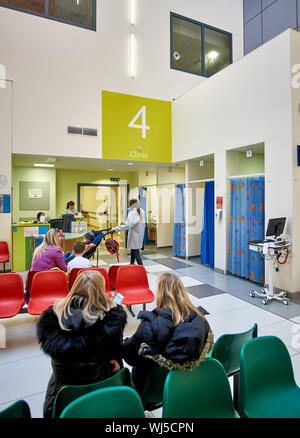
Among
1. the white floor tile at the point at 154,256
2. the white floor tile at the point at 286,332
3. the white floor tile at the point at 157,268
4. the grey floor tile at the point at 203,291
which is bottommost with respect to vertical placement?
the white floor tile at the point at 286,332

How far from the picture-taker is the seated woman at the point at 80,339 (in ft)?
4.94

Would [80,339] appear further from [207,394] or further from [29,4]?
[29,4]

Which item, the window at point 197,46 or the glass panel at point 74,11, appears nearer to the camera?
the glass panel at point 74,11

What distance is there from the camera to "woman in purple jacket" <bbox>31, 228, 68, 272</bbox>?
11.8 feet

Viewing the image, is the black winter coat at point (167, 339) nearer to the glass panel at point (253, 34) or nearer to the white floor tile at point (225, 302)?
the white floor tile at point (225, 302)

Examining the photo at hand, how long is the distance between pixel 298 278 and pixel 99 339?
3921 millimetres

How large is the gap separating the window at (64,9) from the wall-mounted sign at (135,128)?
5.78ft

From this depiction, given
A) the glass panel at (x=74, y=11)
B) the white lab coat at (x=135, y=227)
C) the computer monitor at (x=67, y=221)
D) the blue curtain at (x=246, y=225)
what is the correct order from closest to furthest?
1. the blue curtain at (x=246, y=225)
2. the white lab coat at (x=135, y=227)
3. the glass panel at (x=74, y=11)
4. the computer monitor at (x=67, y=221)

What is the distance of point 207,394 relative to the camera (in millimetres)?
1407

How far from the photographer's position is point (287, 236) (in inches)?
171

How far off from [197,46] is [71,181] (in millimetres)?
5828

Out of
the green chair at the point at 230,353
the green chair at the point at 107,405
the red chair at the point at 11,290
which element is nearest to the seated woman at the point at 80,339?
the green chair at the point at 107,405

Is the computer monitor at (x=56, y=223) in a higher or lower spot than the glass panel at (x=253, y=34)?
lower
